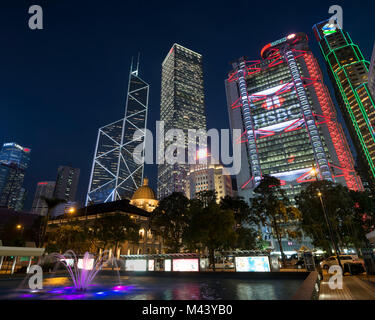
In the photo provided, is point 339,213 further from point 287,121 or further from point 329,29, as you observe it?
point 329,29

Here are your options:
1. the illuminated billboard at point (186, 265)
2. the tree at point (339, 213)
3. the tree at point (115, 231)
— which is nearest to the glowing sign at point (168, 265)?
the illuminated billboard at point (186, 265)

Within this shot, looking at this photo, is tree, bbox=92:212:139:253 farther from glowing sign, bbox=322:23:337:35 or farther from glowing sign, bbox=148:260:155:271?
glowing sign, bbox=322:23:337:35

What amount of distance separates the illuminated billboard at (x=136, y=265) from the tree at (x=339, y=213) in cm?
2869

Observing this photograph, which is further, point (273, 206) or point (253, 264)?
point (273, 206)

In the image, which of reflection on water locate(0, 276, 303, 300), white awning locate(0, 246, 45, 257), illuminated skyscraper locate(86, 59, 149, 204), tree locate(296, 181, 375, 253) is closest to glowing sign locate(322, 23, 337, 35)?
illuminated skyscraper locate(86, 59, 149, 204)

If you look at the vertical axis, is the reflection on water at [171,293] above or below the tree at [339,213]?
below

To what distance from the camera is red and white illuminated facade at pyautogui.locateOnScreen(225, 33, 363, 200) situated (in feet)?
382

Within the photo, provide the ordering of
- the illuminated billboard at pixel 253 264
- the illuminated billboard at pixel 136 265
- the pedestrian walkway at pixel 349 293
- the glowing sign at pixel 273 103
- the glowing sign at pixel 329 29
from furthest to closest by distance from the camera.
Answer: the glowing sign at pixel 329 29
the glowing sign at pixel 273 103
the illuminated billboard at pixel 136 265
the illuminated billboard at pixel 253 264
the pedestrian walkway at pixel 349 293

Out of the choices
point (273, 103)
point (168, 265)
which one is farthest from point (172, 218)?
point (273, 103)

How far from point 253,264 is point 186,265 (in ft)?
25.4

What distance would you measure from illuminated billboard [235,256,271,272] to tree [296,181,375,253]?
21130mm

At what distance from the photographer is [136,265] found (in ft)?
101

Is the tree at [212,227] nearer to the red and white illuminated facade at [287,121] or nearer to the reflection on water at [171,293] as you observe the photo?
the reflection on water at [171,293]

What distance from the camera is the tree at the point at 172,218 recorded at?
5165 cm
